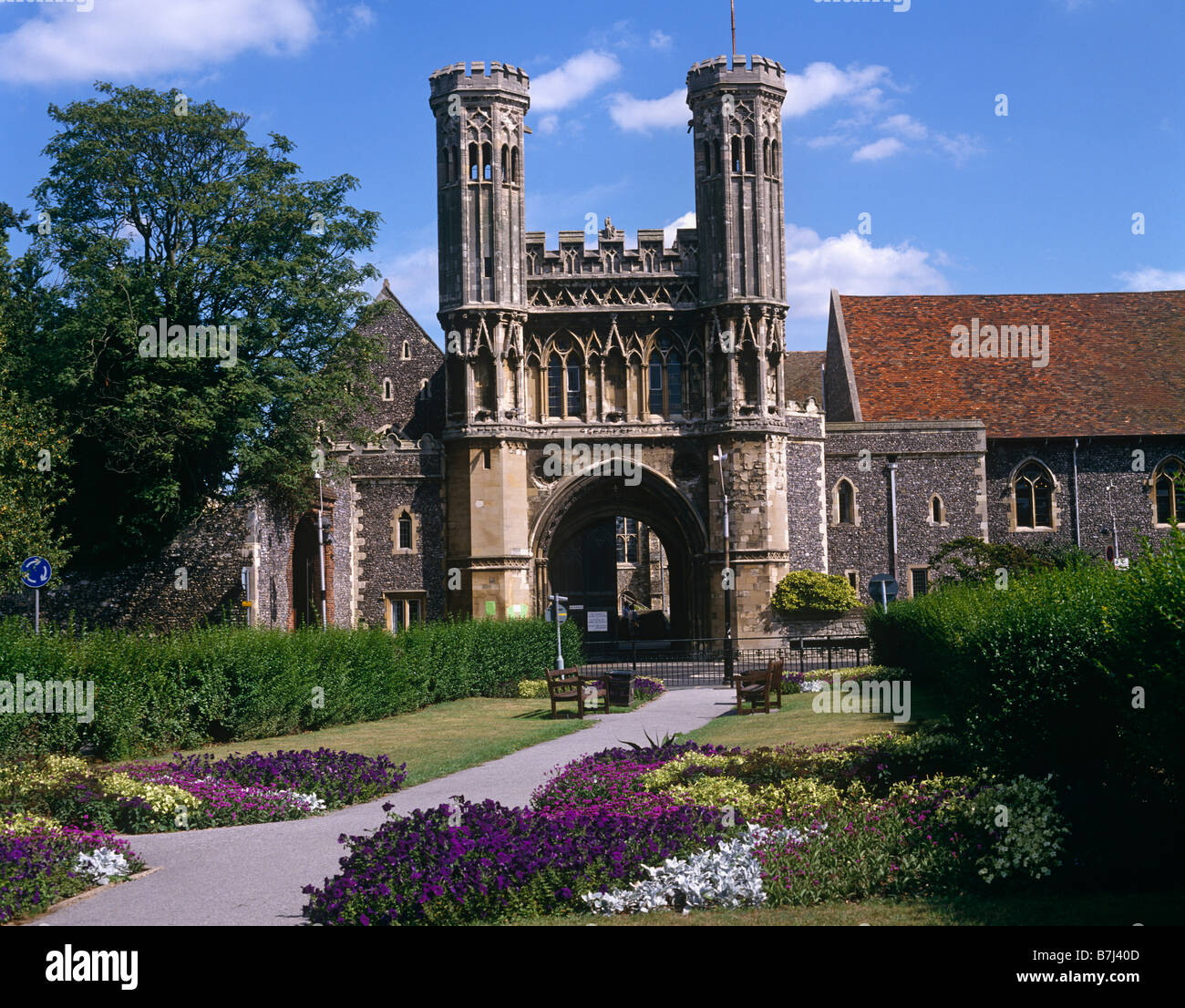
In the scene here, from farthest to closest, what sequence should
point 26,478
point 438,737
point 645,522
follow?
point 645,522, point 26,478, point 438,737

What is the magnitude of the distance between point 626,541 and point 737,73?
3798 centimetres

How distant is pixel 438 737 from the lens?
23.0m

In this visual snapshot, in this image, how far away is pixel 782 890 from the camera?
1018cm

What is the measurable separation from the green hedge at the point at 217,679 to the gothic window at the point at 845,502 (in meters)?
20.4

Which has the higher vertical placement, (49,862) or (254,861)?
(49,862)

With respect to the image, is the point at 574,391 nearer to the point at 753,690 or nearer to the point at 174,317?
the point at 174,317

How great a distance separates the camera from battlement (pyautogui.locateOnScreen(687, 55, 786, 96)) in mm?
43812

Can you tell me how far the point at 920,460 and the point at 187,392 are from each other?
26.7 metres

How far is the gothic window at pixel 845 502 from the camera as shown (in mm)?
47375

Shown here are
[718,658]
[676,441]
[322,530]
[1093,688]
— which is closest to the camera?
[1093,688]

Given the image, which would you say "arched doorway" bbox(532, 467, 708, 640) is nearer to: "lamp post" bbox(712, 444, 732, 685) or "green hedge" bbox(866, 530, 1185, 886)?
"lamp post" bbox(712, 444, 732, 685)

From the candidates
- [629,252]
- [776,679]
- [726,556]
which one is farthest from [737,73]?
[776,679]

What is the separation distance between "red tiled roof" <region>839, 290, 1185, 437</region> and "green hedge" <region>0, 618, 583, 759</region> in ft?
84.5

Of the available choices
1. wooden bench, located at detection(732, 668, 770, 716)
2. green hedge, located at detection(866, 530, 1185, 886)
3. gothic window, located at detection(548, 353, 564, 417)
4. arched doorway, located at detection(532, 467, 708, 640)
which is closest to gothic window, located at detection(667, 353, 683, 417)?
arched doorway, located at detection(532, 467, 708, 640)
